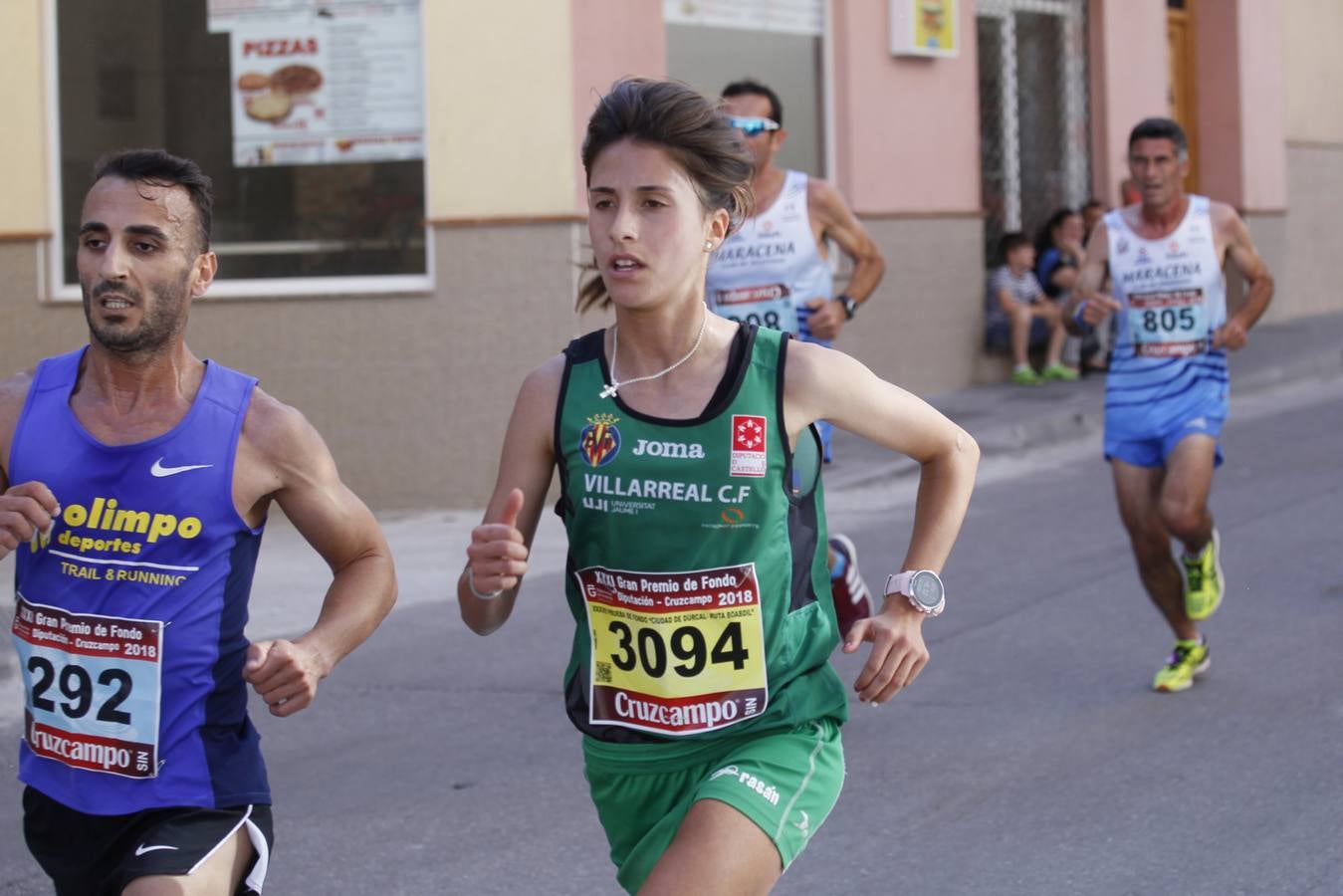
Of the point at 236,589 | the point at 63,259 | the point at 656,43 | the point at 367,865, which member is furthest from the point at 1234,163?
the point at 236,589

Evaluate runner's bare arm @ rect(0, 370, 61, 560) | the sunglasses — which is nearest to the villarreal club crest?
runner's bare arm @ rect(0, 370, 61, 560)

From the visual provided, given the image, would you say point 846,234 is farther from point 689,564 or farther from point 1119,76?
point 1119,76

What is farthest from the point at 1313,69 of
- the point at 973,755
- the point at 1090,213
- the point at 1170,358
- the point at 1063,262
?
the point at 973,755

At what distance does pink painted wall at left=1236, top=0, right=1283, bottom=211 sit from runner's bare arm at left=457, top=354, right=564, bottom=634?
17.7 m

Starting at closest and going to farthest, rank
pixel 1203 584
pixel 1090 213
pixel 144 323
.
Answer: pixel 144 323 < pixel 1203 584 < pixel 1090 213

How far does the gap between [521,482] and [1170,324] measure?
4420 millimetres

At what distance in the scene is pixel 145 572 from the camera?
333 centimetres

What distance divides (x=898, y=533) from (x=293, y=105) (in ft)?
14.6

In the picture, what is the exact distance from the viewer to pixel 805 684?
3.52 m

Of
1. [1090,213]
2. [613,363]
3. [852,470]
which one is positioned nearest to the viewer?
[613,363]

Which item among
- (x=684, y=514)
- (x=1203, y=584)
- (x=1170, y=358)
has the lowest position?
(x=1203, y=584)

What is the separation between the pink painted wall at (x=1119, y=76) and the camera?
58.1 ft

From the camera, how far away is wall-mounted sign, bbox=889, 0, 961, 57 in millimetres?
14891

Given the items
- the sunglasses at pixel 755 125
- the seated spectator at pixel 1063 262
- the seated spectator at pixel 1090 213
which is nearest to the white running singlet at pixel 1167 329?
the sunglasses at pixel 755 125
